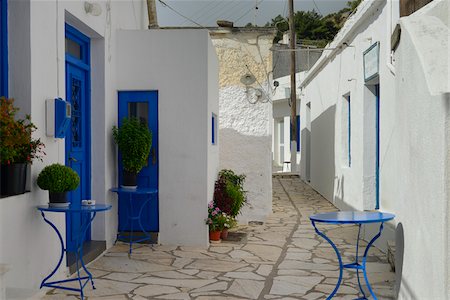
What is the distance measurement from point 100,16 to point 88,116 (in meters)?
1.40

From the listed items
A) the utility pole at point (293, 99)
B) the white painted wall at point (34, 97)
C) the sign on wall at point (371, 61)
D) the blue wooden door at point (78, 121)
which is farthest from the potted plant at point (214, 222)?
the utility pole at point (293, 99)

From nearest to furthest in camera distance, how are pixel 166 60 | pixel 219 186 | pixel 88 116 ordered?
pixel 88 116 < pixel 166 60 < pixel 219 186

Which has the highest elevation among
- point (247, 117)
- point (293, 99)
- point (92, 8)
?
point (293, 99)

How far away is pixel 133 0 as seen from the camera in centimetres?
927

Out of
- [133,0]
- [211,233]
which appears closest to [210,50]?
[133,0]

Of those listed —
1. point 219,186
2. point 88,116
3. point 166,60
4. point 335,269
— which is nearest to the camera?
point 335,269

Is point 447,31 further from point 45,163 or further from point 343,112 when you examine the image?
point 343,112

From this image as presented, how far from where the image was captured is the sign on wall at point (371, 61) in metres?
8.24

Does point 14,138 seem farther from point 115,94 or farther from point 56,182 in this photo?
point 115,94

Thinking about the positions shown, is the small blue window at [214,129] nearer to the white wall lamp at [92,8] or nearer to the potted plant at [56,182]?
the white wall lamp at [92,8]

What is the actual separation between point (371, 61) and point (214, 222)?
11.9 feet

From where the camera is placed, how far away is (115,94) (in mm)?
7977

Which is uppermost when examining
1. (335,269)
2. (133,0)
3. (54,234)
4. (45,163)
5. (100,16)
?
(133,0)

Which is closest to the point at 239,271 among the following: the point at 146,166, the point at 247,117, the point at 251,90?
the point at 146,166
